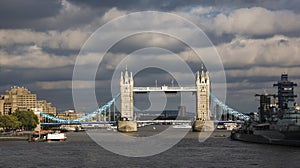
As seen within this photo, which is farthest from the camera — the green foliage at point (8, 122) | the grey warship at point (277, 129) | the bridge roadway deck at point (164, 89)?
the bridge roadway deck at point (164, 89)

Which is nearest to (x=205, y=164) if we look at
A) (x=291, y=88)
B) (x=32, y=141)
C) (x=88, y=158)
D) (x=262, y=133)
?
(x=88, y=158)

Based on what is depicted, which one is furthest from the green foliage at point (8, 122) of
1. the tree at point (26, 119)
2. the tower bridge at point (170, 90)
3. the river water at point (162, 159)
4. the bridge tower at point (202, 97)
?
the river water at point (162, 159)

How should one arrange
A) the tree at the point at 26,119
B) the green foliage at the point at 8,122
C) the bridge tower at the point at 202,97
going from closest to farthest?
1. the green foliage at the point at 8,122
2. the tree at the point at 26,119
3. the bridge tower at the point at 202,97

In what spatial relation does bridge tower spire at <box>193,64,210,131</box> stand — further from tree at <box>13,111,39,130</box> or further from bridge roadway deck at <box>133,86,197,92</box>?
tree at <box>13,111,39,130</box>

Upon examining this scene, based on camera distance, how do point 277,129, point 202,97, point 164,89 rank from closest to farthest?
point 277,129 → point 164,89 → point 202,97

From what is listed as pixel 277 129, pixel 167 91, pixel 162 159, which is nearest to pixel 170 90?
pixel 167 91

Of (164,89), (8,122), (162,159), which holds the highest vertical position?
(164,89)

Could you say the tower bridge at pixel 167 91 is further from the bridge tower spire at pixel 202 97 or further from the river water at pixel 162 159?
the river water at pixel 162 159

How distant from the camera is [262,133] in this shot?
81.6 m

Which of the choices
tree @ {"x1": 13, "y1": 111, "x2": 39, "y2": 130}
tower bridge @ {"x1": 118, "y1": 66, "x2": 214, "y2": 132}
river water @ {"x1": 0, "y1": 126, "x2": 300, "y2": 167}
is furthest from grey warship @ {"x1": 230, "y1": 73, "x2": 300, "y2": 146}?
tree @ {"x1": 13, "y1": 111, "x2": 39, "y2": 130}

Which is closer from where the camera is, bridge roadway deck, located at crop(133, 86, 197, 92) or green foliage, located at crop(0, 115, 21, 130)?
green foliage, located at crop(0, 115, 21, 130)

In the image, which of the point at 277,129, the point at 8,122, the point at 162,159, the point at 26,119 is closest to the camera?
the point at 162,159

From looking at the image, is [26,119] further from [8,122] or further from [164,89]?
[164,89]

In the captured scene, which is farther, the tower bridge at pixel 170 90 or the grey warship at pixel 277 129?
the tower bridge at pixel 170 90
